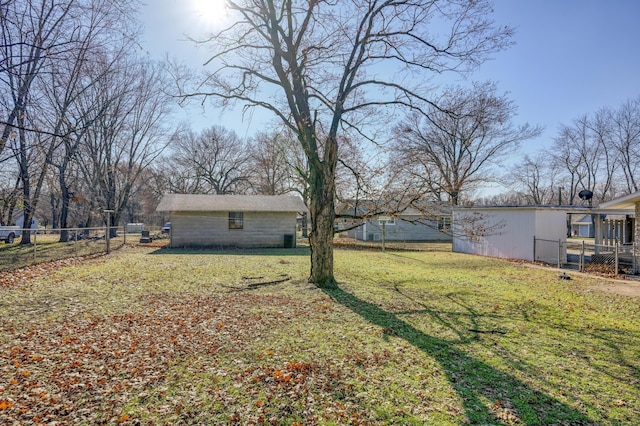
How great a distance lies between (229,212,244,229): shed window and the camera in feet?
69.5

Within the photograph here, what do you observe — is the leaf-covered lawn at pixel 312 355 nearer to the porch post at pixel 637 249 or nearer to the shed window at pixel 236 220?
the porch post at pixel 637 249

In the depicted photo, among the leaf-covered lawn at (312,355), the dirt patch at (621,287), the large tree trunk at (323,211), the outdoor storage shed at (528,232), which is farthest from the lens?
the outdoor storage shed at (528,232)

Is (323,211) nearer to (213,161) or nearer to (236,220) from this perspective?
(236,220)

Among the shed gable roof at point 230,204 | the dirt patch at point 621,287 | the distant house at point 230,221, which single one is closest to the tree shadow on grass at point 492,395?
the dirt patch at point 621,287

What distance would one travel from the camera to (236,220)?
21250 millimetres

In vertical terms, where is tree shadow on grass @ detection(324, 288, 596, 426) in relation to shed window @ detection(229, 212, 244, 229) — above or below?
below

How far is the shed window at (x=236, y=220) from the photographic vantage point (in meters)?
21.2

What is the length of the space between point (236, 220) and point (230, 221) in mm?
364

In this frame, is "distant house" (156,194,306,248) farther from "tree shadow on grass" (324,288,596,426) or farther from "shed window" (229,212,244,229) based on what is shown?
"tree shadow on grass" (324,288,596,426)

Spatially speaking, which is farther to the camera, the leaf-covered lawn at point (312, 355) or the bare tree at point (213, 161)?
the bare tree at point (213, 161)

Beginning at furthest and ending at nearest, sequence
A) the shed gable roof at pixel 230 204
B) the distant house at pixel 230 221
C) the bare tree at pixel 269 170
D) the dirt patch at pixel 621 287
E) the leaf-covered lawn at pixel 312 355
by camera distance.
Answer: the bare tree at pixel 269 170, the distant house at pixel 230 221, the shed gable roof at pixel 230 204, the dirt patch at pixel 621 287, the leaf-covered lawn at pixel 312 355

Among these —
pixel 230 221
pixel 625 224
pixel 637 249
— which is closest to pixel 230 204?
pixel 230 221

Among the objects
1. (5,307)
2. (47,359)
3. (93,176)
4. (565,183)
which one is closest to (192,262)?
(5,307)

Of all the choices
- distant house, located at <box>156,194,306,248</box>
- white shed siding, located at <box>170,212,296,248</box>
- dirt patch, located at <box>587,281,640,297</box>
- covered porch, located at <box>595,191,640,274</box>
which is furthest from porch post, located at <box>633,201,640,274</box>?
white shed siding, located at <box>170,212,296,248</box>
